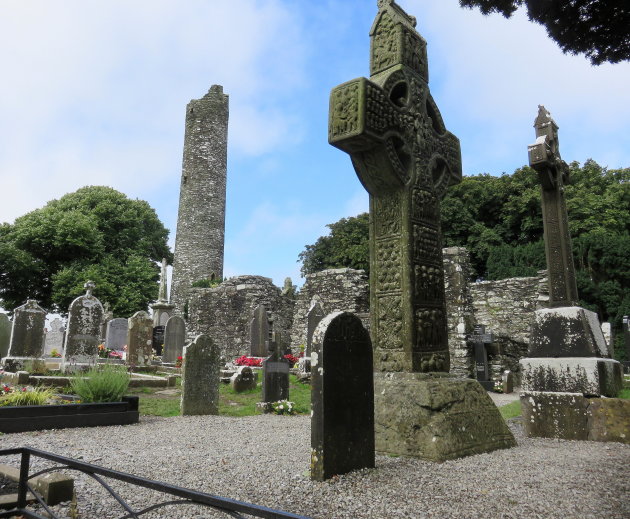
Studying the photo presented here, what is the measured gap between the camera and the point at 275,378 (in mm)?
8836

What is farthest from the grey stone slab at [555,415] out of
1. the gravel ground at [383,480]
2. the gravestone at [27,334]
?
the gravestone at [27,334]

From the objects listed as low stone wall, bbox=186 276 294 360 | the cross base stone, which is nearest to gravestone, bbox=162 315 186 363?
low stone wall, bbox=186 276 294 360

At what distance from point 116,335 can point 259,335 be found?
22.4ft

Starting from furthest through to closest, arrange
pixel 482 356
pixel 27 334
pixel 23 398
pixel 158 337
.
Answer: pixel 158 337
pixel 482 356
pixel 27 334
pixel 23 398

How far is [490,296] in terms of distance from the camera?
18.1m

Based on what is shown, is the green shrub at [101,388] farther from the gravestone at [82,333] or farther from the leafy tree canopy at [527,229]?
the leafy tree canopy at [527,229]

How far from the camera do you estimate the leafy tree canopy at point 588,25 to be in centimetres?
278

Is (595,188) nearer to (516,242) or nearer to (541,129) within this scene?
(516,242)

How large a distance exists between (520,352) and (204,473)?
13871mm

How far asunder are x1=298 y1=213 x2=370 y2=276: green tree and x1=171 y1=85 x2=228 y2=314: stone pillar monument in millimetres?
7146

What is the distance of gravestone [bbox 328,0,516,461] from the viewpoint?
3.83 meters

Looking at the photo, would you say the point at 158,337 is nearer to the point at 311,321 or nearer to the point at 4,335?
the point at 4,335

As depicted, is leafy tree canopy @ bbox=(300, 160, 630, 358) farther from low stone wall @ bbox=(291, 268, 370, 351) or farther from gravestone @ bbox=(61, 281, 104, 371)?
gravestone @ bbox=(61, 281, 104, 371)

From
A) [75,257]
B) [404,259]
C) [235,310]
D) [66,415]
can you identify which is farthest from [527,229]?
[75,257]
